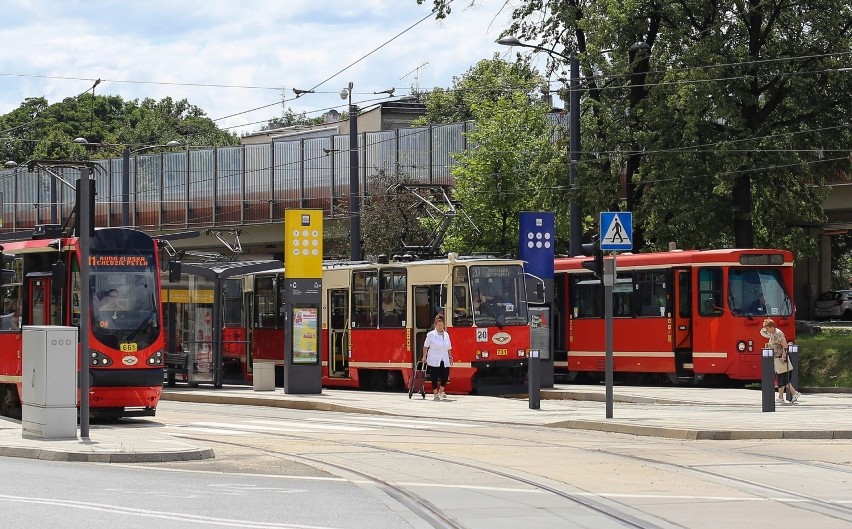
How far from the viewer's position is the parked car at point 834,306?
68.6 metres

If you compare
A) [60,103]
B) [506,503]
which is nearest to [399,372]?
[506,503]

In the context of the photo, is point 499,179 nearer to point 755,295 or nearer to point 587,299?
point 587,299

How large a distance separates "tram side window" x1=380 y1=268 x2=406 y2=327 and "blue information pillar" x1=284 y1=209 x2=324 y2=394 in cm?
257

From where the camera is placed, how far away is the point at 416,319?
33.2 metres

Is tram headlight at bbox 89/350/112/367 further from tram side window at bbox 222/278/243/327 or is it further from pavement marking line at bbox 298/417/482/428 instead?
tram side window at bbox 222/278/243/327

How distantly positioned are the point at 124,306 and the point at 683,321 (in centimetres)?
1554

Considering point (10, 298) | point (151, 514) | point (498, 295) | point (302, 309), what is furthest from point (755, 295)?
point (151, 514)

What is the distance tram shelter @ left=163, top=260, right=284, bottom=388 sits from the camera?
3384 centimetres

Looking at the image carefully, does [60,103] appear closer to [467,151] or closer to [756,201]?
[467,151]

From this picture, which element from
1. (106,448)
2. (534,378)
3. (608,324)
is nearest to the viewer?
(106,448)

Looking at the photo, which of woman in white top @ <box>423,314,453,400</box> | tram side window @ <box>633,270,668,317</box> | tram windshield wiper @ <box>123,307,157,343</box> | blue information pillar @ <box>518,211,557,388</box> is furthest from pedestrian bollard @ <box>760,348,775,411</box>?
tram windshield wiper @ <box>123,307,157,343</box>

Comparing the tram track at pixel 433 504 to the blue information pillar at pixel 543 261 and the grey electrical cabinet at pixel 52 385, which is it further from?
the blue information pillar at pixel 543 261

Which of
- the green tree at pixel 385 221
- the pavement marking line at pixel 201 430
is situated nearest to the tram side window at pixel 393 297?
the pavement marking line at pixel 201 430

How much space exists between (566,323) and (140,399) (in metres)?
16.8
